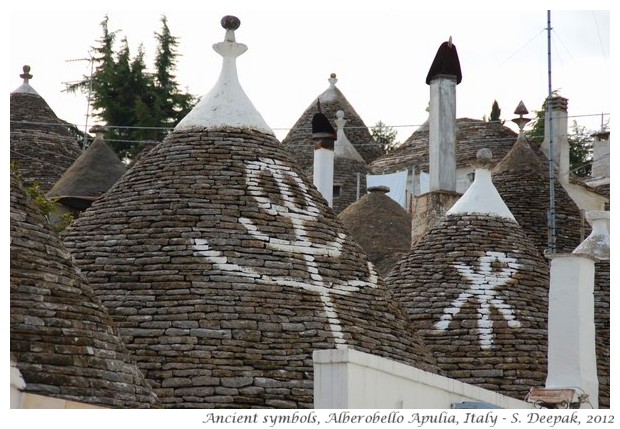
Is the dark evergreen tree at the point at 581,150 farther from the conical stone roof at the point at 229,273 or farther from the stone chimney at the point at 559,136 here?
the conical stone roof at the point at 229,273

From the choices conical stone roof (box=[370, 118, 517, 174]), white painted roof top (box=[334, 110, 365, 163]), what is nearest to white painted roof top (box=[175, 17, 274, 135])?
conical stone roof (box=[370, 118, 517, 174])

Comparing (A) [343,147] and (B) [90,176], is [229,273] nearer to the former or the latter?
(B) [90,176]

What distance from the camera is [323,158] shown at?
28.1 meters

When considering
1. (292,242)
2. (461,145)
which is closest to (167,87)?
(461,145)

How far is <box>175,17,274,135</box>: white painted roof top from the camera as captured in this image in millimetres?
22766

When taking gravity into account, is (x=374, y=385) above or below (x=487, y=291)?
below

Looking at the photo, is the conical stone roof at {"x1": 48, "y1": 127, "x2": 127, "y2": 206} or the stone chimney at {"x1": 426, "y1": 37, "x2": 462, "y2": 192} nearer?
the stone chimney at {"x1": 426, "y1": 37, "x2": 462, "y2": 192}

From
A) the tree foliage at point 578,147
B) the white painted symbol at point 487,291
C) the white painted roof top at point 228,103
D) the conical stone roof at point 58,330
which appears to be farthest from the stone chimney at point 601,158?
the conical stone roof at point 58,330

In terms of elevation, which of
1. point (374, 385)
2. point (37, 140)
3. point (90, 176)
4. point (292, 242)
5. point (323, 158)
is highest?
point (37, 140)

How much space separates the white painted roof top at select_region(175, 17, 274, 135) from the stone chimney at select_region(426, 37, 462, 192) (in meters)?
7.04

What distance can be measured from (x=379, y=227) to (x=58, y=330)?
17342mm

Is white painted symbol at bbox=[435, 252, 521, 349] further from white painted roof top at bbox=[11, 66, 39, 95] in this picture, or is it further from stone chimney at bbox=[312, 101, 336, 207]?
white painted roof top at bbox=[11, 66, 39, 95]

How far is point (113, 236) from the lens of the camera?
70.6 ft

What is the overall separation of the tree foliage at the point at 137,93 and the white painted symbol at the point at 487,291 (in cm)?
2362
